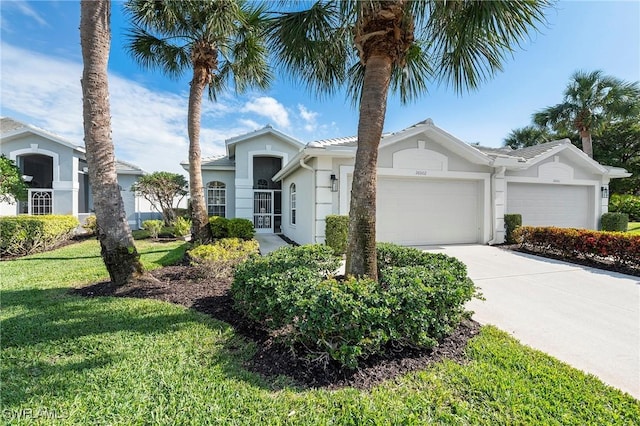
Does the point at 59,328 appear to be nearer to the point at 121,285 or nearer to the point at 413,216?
the point at 121,285

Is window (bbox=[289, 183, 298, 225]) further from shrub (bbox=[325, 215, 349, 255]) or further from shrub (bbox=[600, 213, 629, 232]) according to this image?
shrub (bbox=[600, 213, 629, 232])

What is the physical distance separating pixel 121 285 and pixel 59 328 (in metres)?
A: 1.70

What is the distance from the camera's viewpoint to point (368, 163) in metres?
4.30

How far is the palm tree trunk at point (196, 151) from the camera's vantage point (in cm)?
939

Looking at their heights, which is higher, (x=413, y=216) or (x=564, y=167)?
(x=564, y=167)

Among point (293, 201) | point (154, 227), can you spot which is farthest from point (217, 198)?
point (293, 201)

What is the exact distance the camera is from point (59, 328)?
4004 mm

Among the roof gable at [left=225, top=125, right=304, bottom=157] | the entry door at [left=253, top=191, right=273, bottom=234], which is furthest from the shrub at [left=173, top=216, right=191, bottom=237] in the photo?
the roof gable at [left=225, top=125, right=304, bottom=157]

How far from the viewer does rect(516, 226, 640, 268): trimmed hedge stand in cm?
772

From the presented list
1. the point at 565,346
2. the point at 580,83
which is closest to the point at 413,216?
the point at 565,346

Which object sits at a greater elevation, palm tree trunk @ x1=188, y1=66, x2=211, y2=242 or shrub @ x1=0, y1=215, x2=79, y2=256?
palm tree trunk @ x1=188, y1=66, x2=211, y2=242

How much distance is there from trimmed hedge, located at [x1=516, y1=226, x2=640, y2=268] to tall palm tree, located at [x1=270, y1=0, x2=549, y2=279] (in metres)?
6.60

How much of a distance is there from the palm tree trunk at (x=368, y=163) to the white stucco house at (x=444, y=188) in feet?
16.0

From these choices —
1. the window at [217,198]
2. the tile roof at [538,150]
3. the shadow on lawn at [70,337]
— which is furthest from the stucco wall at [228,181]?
the tile roof at [538,150]
